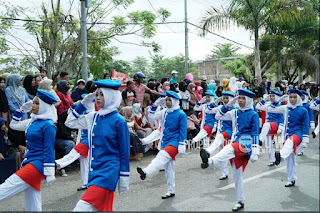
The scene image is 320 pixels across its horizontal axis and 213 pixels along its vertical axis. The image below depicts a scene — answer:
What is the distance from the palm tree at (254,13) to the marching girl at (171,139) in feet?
39.6

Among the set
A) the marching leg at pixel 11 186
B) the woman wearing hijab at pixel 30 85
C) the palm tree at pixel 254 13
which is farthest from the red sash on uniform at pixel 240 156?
the palm tree at pixel 254 13

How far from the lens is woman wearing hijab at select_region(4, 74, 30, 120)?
8016 millimetres

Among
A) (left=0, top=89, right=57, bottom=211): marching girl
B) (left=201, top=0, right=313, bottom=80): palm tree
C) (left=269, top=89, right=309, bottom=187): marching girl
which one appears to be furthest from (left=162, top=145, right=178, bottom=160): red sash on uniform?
(left=201, top=0, right=313, bottom=80): palm tree

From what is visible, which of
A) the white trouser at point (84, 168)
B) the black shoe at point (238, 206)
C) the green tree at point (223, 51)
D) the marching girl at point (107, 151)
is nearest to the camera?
the marching girl at point (107, 151)

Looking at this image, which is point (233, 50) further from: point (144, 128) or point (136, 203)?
point (136, 203)

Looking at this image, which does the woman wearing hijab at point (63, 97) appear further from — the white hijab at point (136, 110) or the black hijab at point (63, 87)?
the white hijab at point (136, 110)

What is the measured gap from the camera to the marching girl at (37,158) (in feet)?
15.6

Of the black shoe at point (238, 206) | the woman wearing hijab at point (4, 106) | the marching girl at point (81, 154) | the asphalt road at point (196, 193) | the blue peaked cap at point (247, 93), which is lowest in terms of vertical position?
the asphalt road at point (196, 193)

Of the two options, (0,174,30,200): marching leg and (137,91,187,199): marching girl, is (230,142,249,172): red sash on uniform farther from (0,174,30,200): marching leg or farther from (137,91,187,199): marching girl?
(0,174,30,200): marching leg

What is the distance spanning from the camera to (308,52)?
82.5 ft

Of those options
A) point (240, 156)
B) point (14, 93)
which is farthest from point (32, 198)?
point (14, 93)

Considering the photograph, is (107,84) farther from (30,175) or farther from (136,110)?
(136,110)

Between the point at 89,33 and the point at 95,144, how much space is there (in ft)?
43.6

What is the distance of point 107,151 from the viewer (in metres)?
4.14
